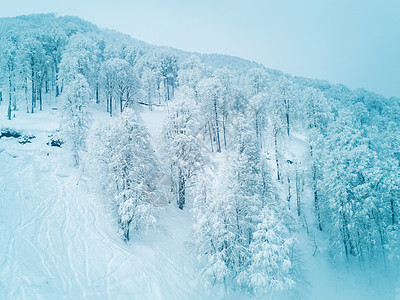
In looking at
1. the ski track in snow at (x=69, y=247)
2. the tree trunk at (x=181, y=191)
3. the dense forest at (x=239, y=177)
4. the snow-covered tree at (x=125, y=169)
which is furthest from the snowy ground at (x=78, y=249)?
the snow-covered tree at (x=125, y=169)

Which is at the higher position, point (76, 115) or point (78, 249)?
point (76, 115)

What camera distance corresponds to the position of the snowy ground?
15.1m

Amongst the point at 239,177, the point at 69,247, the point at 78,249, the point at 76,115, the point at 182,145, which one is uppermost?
the point at 76,115

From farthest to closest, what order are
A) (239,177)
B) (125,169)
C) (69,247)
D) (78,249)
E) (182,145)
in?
1. (182,145)
2. (239,177)
3. (125,169)
4. (78,249)
5. (69,247)

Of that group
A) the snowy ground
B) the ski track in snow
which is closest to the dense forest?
the snowy ground

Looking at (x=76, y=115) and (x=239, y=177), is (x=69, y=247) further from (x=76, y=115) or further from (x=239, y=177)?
(x=76, y=115)

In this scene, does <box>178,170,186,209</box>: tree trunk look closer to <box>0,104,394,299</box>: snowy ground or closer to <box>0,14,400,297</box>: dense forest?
<box>0,14,400,297</box>: dense forest

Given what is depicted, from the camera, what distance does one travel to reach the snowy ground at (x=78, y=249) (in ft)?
49.5

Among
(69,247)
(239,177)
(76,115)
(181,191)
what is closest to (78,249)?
(69,247)

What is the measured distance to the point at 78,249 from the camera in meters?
18.0

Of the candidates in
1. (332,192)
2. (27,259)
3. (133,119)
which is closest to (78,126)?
(133,119)

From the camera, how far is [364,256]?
25703mm

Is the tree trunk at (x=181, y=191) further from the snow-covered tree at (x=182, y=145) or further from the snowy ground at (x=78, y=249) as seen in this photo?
the snowy ground at (x=78, y=249)

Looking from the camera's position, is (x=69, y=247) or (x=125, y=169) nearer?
(x=69, y=247)
